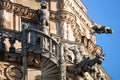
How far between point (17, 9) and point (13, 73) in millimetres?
6728

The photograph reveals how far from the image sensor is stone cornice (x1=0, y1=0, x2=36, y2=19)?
1619 inches

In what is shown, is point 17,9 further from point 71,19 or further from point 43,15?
point 71,19

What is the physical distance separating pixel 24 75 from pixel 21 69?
0.92 meters

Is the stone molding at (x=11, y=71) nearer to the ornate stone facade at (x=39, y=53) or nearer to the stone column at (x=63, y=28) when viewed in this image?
the ornate stone facade at (x=39, y=53)

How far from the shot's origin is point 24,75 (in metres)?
34.9

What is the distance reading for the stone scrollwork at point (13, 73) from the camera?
117 ft

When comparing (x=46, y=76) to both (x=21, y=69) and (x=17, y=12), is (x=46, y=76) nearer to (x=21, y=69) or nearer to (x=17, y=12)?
(x=21, y=69)

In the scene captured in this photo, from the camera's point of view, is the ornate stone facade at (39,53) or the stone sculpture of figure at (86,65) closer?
the ornate stone facade at (39,53)

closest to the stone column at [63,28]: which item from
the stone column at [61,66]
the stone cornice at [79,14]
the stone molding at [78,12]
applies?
the stone molding at [78,12]

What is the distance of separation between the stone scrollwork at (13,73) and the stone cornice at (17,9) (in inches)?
236

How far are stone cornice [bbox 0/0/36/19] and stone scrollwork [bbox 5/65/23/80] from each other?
19.6ft

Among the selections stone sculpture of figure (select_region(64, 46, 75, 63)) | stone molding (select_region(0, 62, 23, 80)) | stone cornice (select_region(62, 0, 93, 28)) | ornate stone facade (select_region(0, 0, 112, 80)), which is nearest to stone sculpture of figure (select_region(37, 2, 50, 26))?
ornate stone facade (select_region(0, 0, 112, 80))

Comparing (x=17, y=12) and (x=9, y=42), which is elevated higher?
(x=17, y=12)

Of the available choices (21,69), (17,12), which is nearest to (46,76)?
(21,69)
